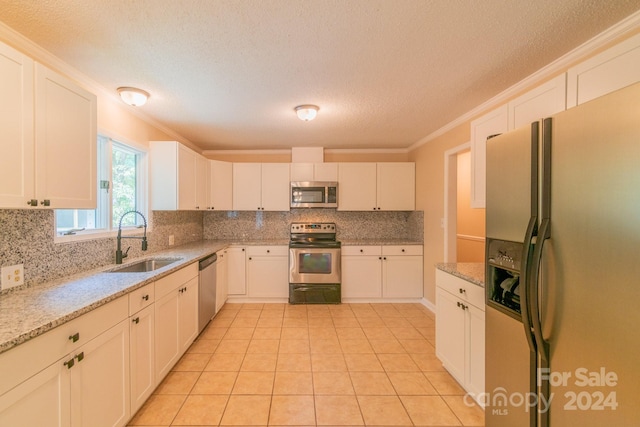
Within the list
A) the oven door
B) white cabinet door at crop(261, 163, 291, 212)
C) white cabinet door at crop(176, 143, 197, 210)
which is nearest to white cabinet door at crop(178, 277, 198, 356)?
white cabinet door at crop(176, 143, 197, 210)

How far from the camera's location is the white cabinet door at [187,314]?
2406 millimetres

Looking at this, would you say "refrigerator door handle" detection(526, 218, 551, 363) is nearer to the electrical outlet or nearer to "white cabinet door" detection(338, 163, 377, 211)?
the electrical outlet

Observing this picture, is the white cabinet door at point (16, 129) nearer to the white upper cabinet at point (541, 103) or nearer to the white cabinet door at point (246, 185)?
the white upper cabinet at point (541, 103)

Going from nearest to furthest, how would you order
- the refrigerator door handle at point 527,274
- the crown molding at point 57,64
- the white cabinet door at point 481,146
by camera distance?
the refrigerator door handle at point 527,274, the crown molding at point 57,64, the white cabinet door at point 481,146

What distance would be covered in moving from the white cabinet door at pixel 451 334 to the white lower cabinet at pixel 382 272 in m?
1.76

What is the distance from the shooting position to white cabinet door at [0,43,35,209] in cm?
123

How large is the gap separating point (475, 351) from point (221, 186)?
3.82m

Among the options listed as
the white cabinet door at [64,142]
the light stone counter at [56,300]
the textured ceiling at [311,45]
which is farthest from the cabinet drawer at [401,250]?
the white cabinet door at [64,142]

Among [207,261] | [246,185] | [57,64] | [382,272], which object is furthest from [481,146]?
[246,185]

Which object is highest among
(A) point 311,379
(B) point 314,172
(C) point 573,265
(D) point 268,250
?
(B) point 314,172

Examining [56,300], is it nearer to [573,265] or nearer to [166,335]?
[166,335]

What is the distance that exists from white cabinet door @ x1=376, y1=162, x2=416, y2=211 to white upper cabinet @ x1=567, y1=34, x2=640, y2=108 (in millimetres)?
2932

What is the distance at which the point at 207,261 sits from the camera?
3104mm

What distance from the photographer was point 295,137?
389cm
